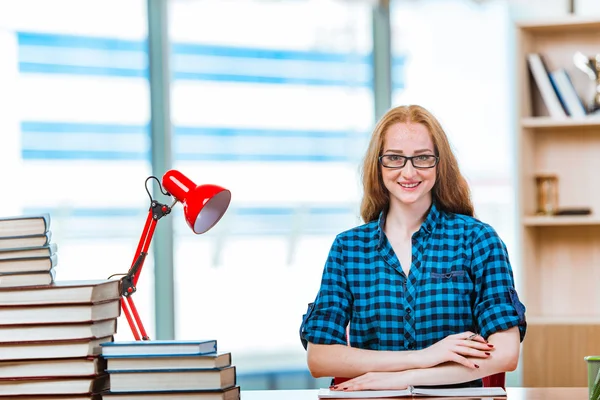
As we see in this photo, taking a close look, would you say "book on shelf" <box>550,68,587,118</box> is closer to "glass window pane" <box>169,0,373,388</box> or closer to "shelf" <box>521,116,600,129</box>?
"shelf" <box>521,116,600,129</box>

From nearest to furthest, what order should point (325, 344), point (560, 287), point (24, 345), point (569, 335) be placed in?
point (24, 345), point (325, 344), point (569, 335), point (560, 287)

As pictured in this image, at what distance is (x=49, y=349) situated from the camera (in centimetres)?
162

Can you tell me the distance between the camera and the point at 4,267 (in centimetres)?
170

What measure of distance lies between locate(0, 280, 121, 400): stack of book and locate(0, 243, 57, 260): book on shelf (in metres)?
0.07

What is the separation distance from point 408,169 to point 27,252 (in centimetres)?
89

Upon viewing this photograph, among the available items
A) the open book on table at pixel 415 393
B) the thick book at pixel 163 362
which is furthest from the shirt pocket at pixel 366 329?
the thick book at pixel 163 362

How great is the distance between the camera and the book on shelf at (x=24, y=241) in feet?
5.56

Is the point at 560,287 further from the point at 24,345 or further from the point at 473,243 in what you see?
the point at 24,345

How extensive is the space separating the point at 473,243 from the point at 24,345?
1081 millimetres

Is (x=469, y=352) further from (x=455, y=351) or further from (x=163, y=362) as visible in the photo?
(x=163, y=362)

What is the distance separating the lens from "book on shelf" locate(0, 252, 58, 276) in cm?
168

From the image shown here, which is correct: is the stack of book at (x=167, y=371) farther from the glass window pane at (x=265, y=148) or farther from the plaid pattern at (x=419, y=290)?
the glass window pane at (x=265, y=148)

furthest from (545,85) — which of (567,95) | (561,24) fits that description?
(561,24)

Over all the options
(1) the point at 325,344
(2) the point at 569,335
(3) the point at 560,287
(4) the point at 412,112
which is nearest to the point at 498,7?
(3) the point at 560,287
